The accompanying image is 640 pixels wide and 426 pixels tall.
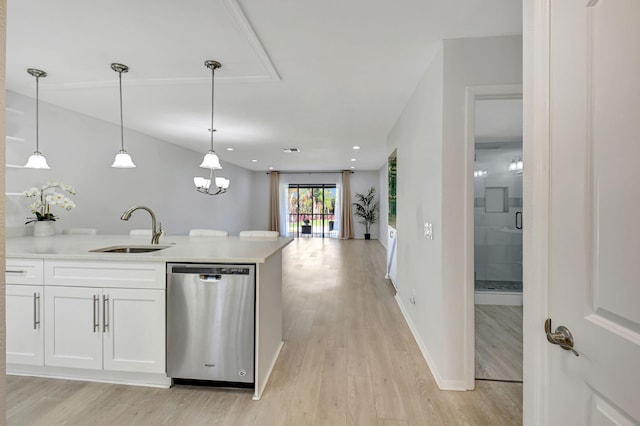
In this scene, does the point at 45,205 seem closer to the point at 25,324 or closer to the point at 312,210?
the point at 25,324

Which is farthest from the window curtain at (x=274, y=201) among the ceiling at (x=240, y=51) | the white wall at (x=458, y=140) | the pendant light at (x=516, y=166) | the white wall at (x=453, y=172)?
the white wall at (x=458, y=140)

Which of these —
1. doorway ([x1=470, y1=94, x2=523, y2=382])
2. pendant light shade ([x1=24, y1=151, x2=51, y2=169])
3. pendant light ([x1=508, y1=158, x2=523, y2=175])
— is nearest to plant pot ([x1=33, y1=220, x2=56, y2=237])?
pendant light shade ([x1=24, y1=151, x2=51, y2=169])

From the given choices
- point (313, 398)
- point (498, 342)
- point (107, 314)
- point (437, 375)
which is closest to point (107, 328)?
point (107, 314)

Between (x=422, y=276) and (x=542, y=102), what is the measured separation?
193 cm

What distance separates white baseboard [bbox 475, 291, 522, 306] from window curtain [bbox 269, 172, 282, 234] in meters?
7.88

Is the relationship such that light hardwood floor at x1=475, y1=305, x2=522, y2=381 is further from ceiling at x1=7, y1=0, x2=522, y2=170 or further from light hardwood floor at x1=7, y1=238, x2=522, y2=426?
ceiling at x1=7, y1=0, x2=522, y2=170

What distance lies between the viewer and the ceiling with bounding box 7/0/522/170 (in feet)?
5.88

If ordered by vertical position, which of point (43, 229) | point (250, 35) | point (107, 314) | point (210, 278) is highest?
point (250, 35)

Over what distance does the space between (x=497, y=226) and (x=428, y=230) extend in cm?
258

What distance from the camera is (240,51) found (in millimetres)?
2279

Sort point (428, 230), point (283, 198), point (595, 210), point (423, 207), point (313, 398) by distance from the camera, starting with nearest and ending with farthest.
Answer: point (595, 210), point (313, 398), point (428, 230), point (423, 207), point (283, 198)

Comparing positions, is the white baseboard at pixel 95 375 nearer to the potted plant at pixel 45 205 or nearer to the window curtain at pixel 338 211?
the potted plant at pixel 45 205

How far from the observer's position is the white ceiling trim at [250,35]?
1751 millimetres

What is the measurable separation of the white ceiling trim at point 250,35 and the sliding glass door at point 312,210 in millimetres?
8208
